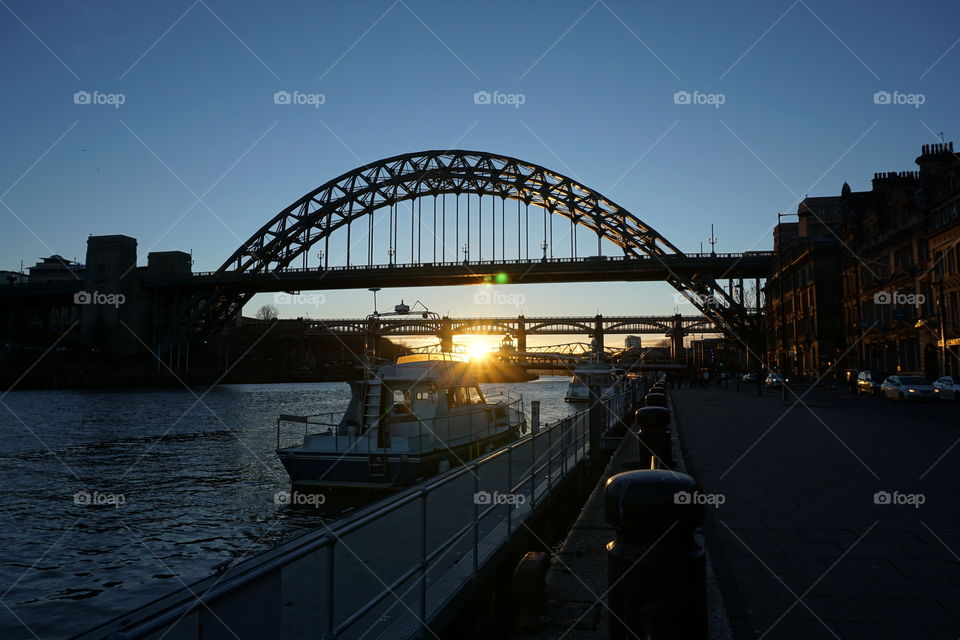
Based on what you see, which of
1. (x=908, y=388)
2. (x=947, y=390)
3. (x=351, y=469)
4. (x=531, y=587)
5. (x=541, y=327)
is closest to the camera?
(x=531, y=587)

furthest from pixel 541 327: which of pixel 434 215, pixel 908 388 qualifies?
pixel 908 388

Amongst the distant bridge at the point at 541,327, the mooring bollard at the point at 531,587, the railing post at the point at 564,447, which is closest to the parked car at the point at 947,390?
the railing post at the point at 564,447

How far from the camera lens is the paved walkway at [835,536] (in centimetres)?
464

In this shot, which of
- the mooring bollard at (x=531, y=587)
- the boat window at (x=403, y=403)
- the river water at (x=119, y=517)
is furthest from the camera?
the boat window at (x=403, y=403)

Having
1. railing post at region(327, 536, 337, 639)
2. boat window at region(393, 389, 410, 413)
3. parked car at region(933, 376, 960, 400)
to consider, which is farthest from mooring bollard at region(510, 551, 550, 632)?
parked car at region(933, 376, 960, 400)

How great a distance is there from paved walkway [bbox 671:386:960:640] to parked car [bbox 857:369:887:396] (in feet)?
90.6

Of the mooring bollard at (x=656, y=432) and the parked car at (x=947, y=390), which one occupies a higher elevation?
the mooring bollard at (x=656, y=432)

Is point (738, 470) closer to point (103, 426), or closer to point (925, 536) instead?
point (925, 536)

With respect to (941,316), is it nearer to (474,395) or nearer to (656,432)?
(474,395)

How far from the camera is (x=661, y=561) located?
2.68 metres

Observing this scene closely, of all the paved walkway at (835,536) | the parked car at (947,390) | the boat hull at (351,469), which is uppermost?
the parked car at (947,390)

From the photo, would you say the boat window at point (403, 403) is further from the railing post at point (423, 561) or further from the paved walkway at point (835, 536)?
the railing post at point (423, 561)

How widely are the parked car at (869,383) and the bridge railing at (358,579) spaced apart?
36.8 metres

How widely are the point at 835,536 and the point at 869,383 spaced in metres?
37.8
